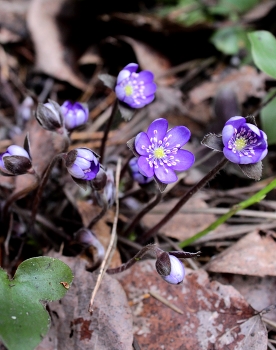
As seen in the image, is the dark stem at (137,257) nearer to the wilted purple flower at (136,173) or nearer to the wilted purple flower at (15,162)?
the wilted purple flower at (136,173)

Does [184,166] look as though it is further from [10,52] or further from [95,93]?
[10,52]

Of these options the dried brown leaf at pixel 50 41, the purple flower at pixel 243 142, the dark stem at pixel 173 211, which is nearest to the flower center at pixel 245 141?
the purple flower at pixel 243 142

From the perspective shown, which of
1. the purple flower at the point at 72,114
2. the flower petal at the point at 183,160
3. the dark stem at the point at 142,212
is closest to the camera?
the flower petal at the point at 183,160

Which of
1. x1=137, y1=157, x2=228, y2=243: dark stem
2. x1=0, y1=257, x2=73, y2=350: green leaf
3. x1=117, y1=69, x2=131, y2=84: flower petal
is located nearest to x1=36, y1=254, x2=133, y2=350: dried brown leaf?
x1=0, y1=257, x2=73, y2=350: green leaf

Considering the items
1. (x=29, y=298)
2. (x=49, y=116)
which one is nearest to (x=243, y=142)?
(x=49, y=116)

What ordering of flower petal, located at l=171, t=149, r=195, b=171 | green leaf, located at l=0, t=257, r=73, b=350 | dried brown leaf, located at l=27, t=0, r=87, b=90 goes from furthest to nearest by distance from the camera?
dried brown leaf, located at l=27, t=0, r=87, b=90, flower petal, located at l=171, t=149, r=195, b=171, green leaf, located at l=0, t=257, r=73, b=350

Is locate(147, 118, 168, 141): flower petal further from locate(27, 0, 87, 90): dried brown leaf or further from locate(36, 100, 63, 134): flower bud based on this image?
locate(27, 0, 87, 90): dried brown leaf

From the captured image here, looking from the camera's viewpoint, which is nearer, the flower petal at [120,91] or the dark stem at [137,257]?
the dark stem at [137,257]
